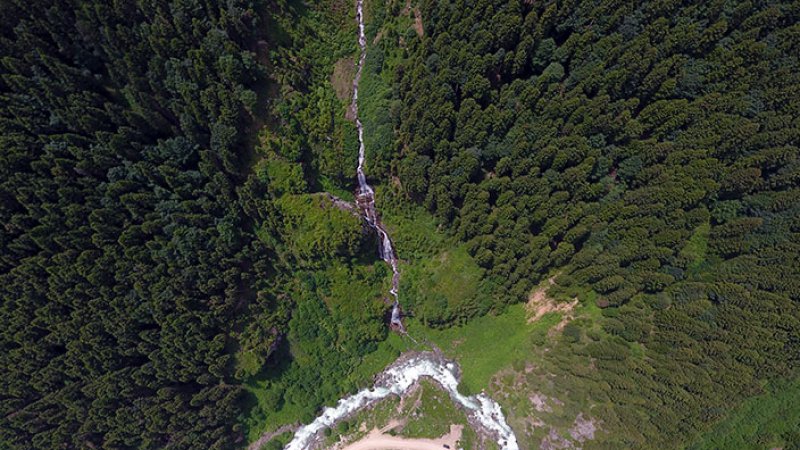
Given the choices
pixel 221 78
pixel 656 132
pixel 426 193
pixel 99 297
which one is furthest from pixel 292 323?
pixel 656 132

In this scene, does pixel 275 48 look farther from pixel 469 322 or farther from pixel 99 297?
pixel 469 322

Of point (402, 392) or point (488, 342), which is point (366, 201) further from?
point (402, 392)

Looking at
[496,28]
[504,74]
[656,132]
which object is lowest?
[656,132]

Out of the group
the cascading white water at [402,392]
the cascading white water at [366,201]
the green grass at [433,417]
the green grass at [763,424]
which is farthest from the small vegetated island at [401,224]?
the cascading white water at [366,201]

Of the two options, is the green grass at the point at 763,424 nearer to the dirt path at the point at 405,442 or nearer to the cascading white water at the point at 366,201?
the dirt path at the point at 405,442

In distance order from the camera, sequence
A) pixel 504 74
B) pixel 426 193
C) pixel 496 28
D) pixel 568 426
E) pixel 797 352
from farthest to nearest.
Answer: pixel 426 193 < pixel 568 426 < pixel 504 74 < pixel 496 28 < pixel 797 352

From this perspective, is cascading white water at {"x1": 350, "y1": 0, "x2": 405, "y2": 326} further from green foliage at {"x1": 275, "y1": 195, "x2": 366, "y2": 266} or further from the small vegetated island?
green foliage at {"x1": 275, "y1": 195, "x2": 366, "y2": 266}

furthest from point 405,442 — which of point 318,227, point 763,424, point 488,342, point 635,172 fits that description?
point 635,172
